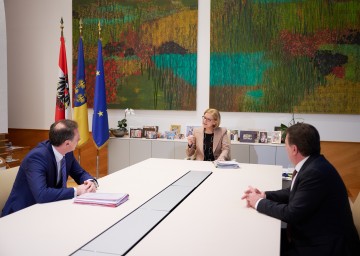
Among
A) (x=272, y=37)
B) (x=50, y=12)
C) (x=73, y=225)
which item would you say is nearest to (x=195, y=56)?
(x=272, y=37)

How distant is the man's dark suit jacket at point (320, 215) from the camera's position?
5.89ft

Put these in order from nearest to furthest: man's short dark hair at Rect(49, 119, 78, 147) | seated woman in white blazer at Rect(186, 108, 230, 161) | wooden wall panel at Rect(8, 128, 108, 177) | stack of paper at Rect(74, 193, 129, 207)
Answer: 1. stack of paper at Rect(74, 193, 129, 207)
2. man's short dark hair at Rect(49, 119, 78, 147)
3. seated woman in white blazer at Rect(186, 108, 230, 161)
4. wooden wall panel at Rect(8, 128, 108, 177)

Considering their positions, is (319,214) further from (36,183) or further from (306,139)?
(36,183)

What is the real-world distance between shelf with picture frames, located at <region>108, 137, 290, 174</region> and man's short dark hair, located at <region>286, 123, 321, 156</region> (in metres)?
2.84

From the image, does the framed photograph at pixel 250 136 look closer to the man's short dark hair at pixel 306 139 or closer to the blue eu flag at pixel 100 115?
the blue eu flag at pixel 100 115

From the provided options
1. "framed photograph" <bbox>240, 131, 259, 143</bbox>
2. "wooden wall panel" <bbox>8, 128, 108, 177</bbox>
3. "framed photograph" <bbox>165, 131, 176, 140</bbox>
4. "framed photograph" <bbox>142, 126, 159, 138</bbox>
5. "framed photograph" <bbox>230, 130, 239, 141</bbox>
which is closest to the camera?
"framed photograph" <bbox>240, 131, 259, 143</bbox>

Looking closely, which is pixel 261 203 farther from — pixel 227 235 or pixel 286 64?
pixel 286 64

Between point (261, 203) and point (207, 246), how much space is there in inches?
24.0

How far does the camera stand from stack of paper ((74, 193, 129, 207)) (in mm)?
2094

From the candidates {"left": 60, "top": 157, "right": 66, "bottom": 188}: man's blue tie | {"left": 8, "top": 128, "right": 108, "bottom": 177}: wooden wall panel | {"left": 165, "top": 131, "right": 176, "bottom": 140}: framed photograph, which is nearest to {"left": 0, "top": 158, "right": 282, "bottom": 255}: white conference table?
{"left": 60, "top": 157, "right": 66, "bottom": 188}: man's blue tie

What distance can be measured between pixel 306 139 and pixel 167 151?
3.32 m

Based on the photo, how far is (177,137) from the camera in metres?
5.34

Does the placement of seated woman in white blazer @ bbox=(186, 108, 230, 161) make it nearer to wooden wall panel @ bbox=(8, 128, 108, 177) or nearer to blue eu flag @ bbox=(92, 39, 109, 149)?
blue eu flag @ bbox=(92, 39, 109, 149)

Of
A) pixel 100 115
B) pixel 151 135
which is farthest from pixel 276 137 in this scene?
pixel 100 115
